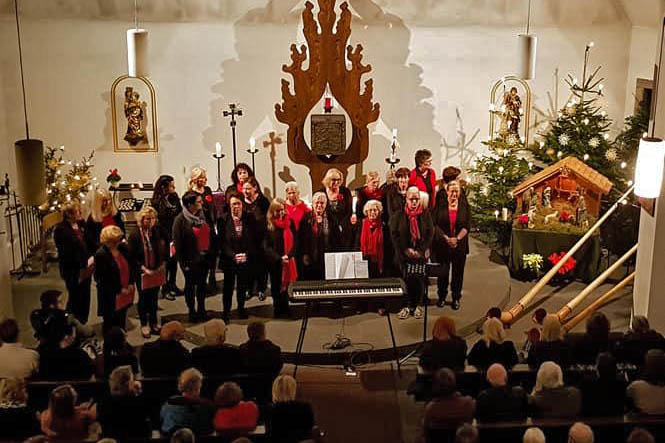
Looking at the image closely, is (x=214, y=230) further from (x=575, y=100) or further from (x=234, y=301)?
(x=575, y=100)

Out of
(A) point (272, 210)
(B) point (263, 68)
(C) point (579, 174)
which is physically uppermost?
(B) point (263, 68)

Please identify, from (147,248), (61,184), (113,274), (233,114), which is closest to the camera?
(113,274)

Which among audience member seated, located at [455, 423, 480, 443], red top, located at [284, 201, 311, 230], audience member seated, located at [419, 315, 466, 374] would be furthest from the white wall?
audience member seated, located at [455, 423, 480, 443]

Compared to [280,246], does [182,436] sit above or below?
below

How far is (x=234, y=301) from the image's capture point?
10.2 metres

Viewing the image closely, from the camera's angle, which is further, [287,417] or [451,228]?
[451,228]

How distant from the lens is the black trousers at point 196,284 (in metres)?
9.24

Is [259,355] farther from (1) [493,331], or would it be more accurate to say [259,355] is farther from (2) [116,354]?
(1) [493,331]

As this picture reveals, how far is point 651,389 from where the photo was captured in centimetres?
632

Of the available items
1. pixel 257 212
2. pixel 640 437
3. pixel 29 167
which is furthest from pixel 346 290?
pixel 640 437

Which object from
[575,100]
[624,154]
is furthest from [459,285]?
[575,100]

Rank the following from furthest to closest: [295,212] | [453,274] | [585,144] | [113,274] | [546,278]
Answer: [585,144] → [546,278] → [453,274] → [295,212] → [113,274]

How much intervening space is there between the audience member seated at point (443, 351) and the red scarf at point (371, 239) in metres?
2.41

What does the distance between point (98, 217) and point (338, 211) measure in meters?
2.47
